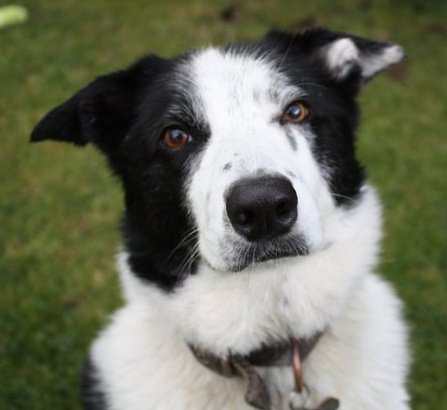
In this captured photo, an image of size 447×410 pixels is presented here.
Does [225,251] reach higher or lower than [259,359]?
higher

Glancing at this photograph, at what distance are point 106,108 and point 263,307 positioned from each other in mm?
1120

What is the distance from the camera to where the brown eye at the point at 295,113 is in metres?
2.59

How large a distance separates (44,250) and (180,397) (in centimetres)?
254

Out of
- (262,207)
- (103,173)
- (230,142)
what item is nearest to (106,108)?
(230,142)

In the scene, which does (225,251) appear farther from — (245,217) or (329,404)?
(329,404)

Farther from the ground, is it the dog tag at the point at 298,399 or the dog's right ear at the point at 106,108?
the dog's right ear at the point at 106,108

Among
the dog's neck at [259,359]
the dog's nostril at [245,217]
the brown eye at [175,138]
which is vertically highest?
the brown eye at [175,138]

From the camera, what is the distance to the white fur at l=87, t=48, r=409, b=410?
2.52 meters

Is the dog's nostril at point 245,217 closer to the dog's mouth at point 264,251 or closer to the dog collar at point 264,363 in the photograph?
the dog's mouth at point 264,251

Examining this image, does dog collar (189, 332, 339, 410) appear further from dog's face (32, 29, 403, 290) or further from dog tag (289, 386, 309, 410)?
dog's face (32, 29, 403, 290)

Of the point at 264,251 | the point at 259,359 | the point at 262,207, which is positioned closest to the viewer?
A: the point at 262,207

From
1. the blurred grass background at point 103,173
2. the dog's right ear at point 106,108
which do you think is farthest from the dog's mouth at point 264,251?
the blurred grass background at point 103,173

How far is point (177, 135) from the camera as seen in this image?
2.65 meters

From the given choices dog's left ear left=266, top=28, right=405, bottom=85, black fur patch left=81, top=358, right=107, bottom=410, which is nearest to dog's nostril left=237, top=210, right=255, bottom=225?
dog's left ear left=266, top=28, right=405, bottom=85
